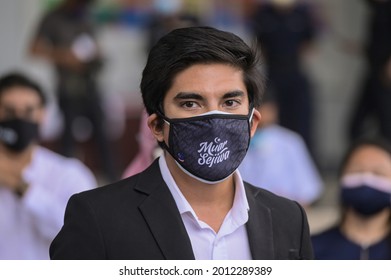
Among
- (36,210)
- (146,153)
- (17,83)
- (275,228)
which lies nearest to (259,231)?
(275,228)

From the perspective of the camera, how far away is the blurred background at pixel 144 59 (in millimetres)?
9430

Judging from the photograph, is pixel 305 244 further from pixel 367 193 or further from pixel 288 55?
pixel 288 55

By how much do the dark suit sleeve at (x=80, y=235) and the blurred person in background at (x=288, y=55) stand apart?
19.1ft

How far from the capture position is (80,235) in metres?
2.74

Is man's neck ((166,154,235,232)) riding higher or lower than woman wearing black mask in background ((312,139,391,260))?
higher

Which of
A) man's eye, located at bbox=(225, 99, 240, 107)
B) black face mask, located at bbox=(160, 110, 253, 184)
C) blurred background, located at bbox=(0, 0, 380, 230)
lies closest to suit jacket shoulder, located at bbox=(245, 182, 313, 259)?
black face mask, located at bbox=(160, 110, 253, 184)

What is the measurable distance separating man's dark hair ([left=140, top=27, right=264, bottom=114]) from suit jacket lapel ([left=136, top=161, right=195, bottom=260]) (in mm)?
200

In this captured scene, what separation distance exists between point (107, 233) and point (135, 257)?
93 mm

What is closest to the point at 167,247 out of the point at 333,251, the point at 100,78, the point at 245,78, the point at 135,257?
the point at 135,257

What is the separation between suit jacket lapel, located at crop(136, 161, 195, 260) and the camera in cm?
274

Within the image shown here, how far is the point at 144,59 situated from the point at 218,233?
7.80 metres

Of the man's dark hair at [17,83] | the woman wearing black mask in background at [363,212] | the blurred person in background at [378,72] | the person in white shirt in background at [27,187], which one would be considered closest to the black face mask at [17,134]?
the person in white shirt in background at [27,187]

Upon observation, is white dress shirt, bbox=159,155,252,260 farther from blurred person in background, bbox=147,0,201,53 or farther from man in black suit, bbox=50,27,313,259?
blurred person in background, bbox=147,0,201,53

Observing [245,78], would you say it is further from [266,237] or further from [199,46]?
[266,237]
